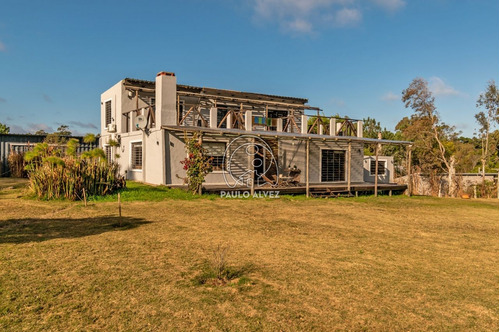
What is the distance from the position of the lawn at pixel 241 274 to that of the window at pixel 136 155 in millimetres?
9521

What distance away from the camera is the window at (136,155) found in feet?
63.6

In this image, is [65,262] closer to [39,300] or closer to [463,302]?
[39,300]

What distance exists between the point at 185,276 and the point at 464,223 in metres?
9.50

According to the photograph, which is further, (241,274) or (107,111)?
(107,111)

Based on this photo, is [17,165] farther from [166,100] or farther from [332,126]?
[332,126]

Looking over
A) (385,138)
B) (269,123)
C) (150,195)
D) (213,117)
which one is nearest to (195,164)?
(150,195)

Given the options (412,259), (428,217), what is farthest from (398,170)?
(412,259)

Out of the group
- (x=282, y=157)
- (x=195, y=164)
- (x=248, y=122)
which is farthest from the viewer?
(x=282, y=157)

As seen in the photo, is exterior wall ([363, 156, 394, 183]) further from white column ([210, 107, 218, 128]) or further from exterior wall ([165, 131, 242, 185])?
exterior wall ([165, 131, 242, 185])

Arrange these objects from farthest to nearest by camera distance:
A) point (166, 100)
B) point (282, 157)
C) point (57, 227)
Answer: point (282, 157) → point (166, 100) → point (57, 227)

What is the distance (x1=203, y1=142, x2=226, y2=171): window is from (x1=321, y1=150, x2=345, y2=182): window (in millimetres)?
6241

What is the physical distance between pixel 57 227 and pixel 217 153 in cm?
1027

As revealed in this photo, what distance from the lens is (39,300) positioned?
404 cm

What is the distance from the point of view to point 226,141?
1772 centimetres
